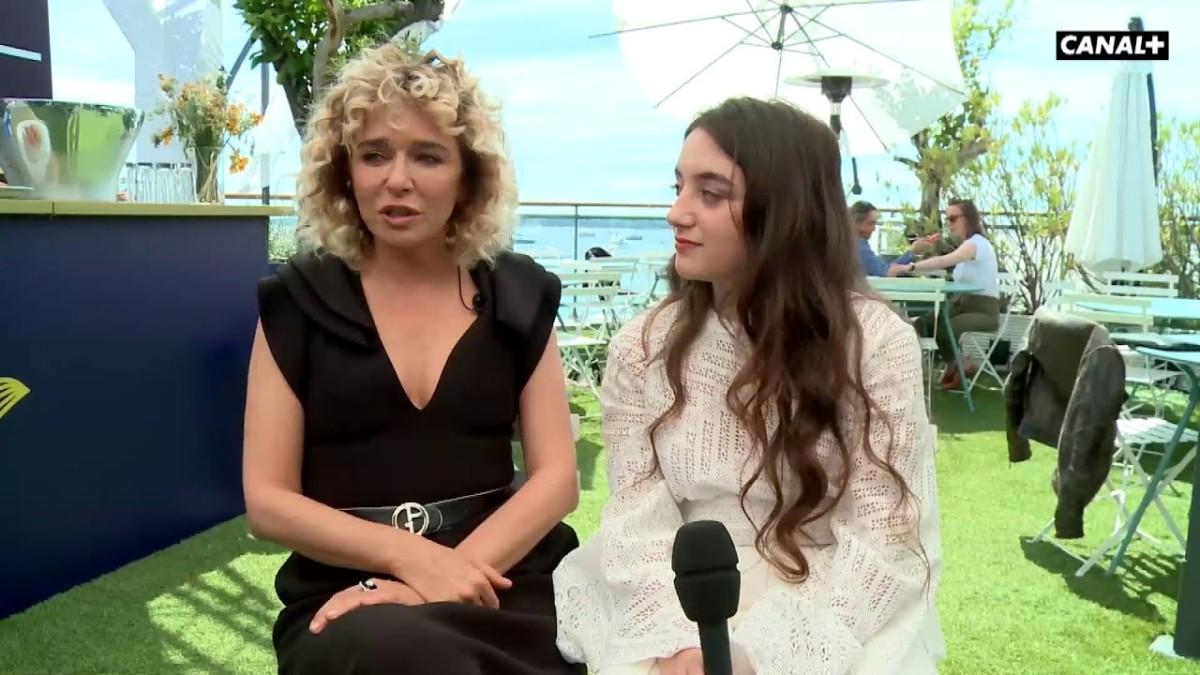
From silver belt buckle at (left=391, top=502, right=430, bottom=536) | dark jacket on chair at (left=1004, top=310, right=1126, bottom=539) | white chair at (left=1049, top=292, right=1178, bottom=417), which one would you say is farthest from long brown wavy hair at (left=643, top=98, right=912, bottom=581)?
white chair at (left=1049, top=292, right=1178, bottom=417)

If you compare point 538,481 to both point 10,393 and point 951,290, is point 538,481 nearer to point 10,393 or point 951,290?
point 10,393

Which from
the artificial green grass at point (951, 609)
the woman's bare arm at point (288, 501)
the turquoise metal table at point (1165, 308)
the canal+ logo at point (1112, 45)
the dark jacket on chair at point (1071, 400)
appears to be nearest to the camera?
the woman's bare arm at point (288, 501)

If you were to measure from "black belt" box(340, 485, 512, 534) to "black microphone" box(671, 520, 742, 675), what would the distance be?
0.96 meters

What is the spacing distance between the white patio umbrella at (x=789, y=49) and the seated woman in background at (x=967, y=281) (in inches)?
32.0

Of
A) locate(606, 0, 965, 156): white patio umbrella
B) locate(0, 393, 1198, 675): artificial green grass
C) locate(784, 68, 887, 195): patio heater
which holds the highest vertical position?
locate(606, 0, 965, 156): white patio umbrella

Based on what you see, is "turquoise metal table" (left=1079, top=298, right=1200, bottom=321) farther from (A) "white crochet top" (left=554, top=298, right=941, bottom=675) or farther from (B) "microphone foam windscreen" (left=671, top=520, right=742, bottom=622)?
(B) "microphone foam windscreen" (left=671, top=520, right=742, bottom=622)

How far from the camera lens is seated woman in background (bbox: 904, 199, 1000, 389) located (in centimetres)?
772

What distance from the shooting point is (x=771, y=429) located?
154cm

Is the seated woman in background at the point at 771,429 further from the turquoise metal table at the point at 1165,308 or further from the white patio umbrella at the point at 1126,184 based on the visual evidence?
the white patio umbrella at the point at 1126,184

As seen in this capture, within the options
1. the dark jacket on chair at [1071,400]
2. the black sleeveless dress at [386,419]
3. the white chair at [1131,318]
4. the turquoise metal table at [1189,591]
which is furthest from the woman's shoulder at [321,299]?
the white chair at [1131,318]

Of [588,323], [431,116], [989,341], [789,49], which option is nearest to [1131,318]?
[989,341]

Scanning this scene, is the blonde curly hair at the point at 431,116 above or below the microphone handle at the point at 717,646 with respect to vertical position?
above

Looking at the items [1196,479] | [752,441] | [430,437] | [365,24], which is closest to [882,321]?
[752,441]

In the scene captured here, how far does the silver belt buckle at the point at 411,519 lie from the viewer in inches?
66.1
